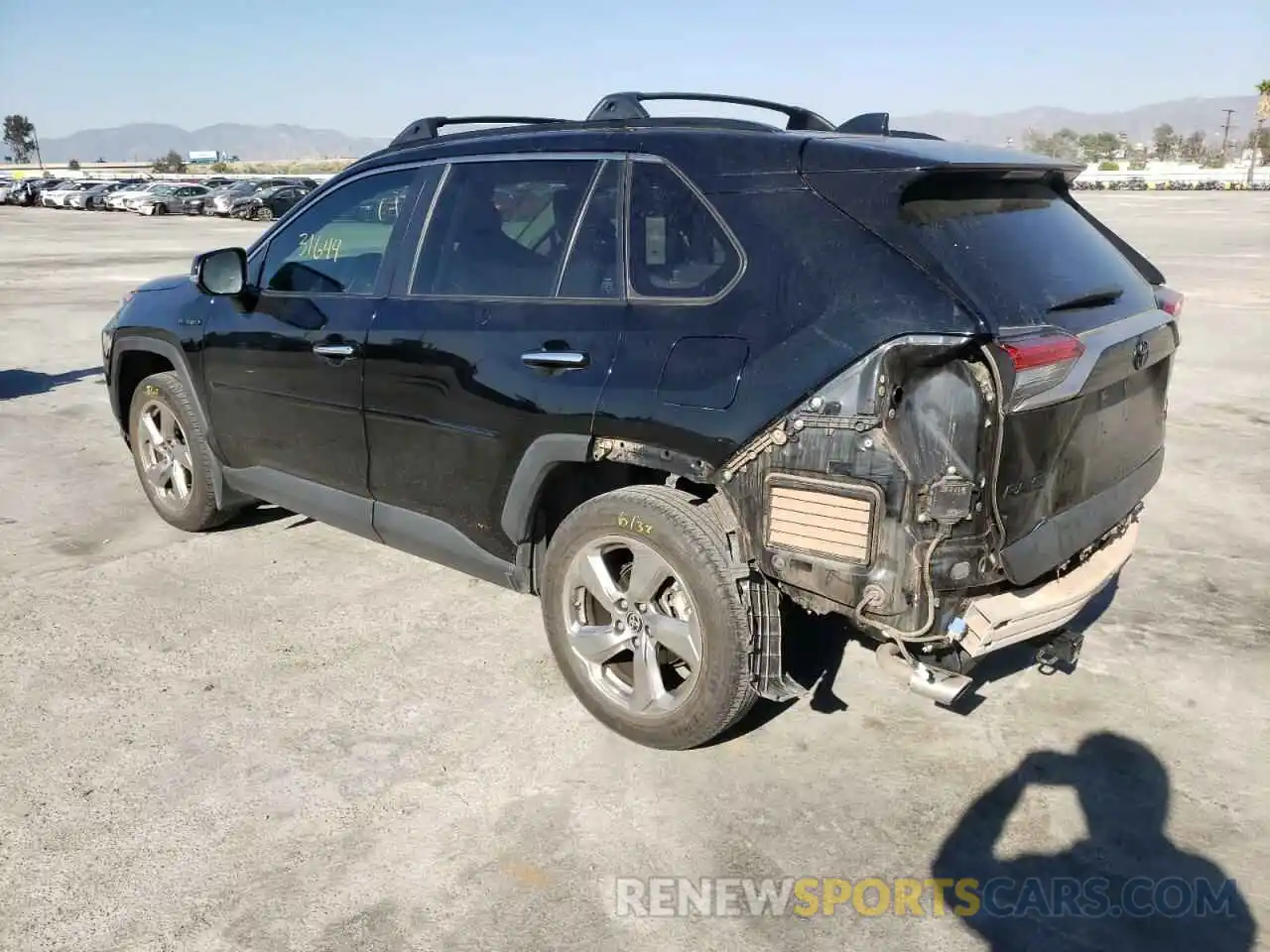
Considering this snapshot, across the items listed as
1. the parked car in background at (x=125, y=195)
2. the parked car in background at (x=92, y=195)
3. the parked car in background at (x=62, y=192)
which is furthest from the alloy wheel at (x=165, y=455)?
the parked car in background at (x=62, y=192)

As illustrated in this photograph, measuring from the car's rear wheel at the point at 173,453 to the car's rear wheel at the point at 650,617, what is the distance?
2.39 m

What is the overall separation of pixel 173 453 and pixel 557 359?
291 cm

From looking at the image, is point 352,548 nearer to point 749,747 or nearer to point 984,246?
point 749,747

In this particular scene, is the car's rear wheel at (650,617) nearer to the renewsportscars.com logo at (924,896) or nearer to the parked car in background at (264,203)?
the renewsportscars.com logo at (924,896)

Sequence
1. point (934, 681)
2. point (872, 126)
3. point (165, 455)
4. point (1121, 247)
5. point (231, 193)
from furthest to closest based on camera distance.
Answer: point (231, 193) → point (165, 455) → point (872, 126) → point (1121, 247) → point (934, 681)

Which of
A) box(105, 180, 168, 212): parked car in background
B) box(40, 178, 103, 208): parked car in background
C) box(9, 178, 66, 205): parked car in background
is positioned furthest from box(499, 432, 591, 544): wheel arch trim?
box(9, 178, 66, 205): parked car in background

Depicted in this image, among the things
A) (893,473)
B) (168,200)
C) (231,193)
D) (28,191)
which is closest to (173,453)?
(893,473)

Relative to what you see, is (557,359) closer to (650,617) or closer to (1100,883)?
(650,617)

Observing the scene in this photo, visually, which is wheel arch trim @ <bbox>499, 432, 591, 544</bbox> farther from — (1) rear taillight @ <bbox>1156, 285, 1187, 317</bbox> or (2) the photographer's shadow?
(1) rear taillight @ <bbox>1156, 285, 1187, 317</bbox>

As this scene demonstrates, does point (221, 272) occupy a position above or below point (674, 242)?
below

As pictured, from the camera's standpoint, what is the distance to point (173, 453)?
5.22 meters

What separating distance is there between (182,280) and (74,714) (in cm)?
234

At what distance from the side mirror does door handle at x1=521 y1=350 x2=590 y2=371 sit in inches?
69.2

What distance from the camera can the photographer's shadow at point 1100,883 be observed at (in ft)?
8.27
